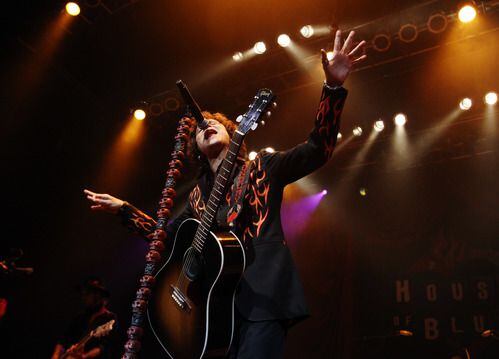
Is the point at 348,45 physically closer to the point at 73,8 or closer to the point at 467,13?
the point at 467,13

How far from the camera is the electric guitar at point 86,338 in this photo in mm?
5613

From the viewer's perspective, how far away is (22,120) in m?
6.20

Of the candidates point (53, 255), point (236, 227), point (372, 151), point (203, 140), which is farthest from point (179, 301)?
point (372, 151)

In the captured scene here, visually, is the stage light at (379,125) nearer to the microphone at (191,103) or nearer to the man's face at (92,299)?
the man's face at (92,299)

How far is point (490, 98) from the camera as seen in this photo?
664cm

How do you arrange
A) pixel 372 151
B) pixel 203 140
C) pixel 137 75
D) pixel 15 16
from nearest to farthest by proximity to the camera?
1. pixel 203 140
2. pixel 15 16
3. pixel 137 75
4. pixel 372 151

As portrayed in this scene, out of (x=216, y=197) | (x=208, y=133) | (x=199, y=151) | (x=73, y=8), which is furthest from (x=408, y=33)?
(x=216, y=197)

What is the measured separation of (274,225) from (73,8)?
4995mm

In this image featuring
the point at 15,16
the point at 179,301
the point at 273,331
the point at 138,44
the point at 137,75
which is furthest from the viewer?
the point at 137,75

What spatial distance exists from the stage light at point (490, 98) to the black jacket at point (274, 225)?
5435mm

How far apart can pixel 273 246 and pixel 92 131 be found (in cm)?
569

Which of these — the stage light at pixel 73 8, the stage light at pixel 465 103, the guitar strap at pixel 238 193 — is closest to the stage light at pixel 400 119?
the stage light at pixel 465 103

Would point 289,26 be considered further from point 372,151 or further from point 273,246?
point 273,246

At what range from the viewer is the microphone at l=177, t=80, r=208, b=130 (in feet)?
6.91
